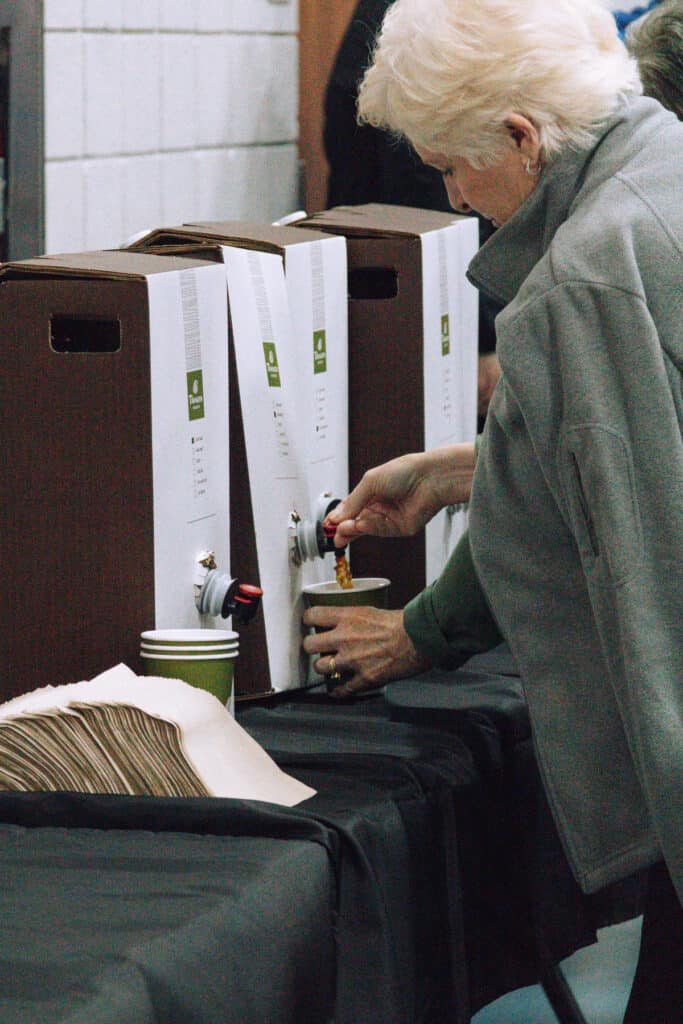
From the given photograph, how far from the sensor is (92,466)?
1391mm

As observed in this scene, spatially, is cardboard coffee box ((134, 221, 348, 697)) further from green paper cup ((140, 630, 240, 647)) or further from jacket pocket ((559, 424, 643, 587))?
jacket pocket ((559, 424, 643, 587))

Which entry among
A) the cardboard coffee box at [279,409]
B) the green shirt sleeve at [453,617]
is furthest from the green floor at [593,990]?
the cardboard coffee box at [279,409]

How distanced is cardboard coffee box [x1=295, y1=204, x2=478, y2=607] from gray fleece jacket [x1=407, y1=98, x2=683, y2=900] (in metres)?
0.41

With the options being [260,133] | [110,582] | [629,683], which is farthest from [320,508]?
[260,133]

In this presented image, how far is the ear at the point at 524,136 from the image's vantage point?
1.38 metres

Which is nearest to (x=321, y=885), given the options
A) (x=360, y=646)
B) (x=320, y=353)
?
(x=360, y=646)

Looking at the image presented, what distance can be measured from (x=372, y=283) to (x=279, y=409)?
31 cm

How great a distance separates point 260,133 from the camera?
3.34 m

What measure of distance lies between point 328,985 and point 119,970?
269 millimetres

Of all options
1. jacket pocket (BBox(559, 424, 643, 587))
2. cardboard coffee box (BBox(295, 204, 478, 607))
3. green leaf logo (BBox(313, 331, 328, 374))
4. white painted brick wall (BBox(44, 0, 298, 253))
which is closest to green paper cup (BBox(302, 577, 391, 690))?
cardboard coffee box (BBox(295, 204, 478, 607))

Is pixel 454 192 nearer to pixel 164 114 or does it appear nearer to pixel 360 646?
pixel 360 646

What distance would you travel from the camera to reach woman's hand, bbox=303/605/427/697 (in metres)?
1.63

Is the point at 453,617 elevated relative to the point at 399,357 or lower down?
lower down

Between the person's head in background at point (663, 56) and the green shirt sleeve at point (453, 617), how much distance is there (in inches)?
20.8
